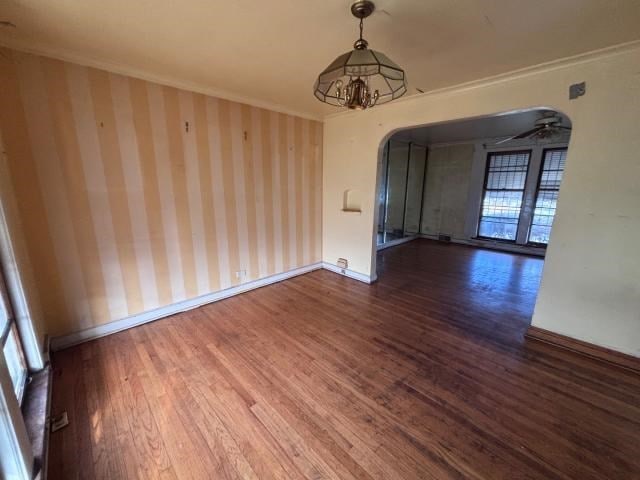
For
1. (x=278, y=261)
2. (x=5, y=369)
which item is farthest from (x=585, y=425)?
(x=278, y=261)

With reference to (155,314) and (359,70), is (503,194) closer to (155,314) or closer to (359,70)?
(359,70)

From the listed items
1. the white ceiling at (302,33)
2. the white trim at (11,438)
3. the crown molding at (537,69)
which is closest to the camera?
the white trim at (11,438)

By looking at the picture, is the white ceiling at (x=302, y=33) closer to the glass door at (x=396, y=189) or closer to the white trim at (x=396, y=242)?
the glass door at (x=396, y=189)

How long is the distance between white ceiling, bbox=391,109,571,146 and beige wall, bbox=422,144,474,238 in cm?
38

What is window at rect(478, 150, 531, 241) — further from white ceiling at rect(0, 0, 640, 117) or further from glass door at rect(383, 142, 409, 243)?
white ceiling at rect(0, 0, 640, 117)

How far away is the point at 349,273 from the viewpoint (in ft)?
13.6

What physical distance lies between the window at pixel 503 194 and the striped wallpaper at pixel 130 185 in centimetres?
516

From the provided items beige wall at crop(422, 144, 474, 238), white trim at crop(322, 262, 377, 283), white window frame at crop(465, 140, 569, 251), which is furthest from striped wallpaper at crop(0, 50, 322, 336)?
white window frame at crop(465, 140, 569, 251)

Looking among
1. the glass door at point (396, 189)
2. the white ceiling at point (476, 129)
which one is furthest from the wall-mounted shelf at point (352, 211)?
the glass door at point (396, 189)

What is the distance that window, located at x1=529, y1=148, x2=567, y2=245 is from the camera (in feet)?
17.3

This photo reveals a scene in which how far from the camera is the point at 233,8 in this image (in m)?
1.53

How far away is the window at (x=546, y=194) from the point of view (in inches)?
208

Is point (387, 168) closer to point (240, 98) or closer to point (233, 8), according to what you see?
point (240, 98)

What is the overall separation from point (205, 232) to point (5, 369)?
82.1 inches
